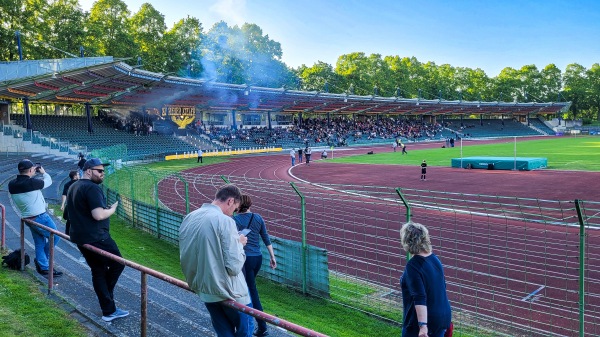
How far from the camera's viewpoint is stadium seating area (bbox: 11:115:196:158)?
1596 inches

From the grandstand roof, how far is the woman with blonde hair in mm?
34806

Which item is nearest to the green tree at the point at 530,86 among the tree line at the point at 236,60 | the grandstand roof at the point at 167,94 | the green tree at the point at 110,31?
the tree line at the point at 236,60

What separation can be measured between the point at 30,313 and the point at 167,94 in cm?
4706

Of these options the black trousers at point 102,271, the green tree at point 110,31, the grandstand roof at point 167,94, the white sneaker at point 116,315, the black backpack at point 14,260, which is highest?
the green tree at point 110,31

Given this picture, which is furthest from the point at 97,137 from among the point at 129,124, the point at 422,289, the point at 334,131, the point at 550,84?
the point at 550,84

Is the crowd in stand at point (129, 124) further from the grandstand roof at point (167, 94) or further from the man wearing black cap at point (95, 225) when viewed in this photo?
the man wearing black cap at point (95, 225)

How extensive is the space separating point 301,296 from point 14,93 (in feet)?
125

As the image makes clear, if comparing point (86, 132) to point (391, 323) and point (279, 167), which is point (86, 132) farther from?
point (391, 323)

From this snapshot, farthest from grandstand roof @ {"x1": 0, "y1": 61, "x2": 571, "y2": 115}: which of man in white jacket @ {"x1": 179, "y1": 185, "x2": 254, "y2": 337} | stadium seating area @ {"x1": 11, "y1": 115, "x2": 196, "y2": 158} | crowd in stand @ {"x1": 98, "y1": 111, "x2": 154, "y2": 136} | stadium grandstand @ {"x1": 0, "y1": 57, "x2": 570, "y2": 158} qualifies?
man in white jacket @ {"x1": 179, "y1": 185, "x2": 254, "y2": 337}

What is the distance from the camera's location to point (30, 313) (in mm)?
5844

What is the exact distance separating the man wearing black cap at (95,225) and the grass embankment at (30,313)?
0.47 meters

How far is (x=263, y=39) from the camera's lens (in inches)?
3243

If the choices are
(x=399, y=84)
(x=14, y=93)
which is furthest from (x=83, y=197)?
(x=399, y=84)

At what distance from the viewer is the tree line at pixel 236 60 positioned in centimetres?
5228
